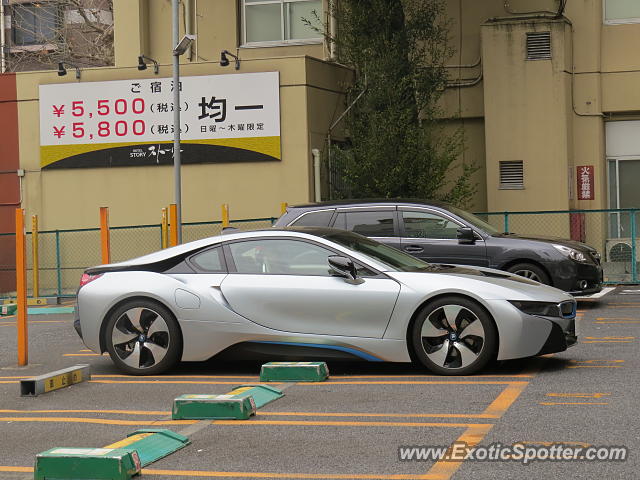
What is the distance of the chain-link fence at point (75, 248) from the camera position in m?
21.8

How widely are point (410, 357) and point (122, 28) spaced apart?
17413 mm

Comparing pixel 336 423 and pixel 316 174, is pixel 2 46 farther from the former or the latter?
pixel 336 423

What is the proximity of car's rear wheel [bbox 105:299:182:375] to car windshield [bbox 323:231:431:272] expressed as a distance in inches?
65.6

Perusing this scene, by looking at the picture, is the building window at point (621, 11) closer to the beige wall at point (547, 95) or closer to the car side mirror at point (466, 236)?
the beige wall at point (547, 95)

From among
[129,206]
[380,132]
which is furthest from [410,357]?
[129,206]

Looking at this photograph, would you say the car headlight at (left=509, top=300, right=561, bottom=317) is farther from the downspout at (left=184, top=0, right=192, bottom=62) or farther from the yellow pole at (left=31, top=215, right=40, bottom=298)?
the downspout at (left=184, top=0, right=192, bottom=62)

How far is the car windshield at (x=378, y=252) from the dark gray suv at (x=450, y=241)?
4.18 meters

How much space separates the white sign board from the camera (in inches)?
855

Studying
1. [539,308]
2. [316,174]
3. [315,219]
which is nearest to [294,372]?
[539,308]

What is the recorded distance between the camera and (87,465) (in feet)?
19.1

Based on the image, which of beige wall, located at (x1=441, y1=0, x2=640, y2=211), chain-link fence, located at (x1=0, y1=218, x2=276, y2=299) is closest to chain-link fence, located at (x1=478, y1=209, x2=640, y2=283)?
beige wall, located at (x1=441, y1=0, x2=640, y2=211)

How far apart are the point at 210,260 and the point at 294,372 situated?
147cm

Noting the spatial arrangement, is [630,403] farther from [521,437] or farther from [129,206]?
[129,206]

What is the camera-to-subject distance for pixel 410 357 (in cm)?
940
